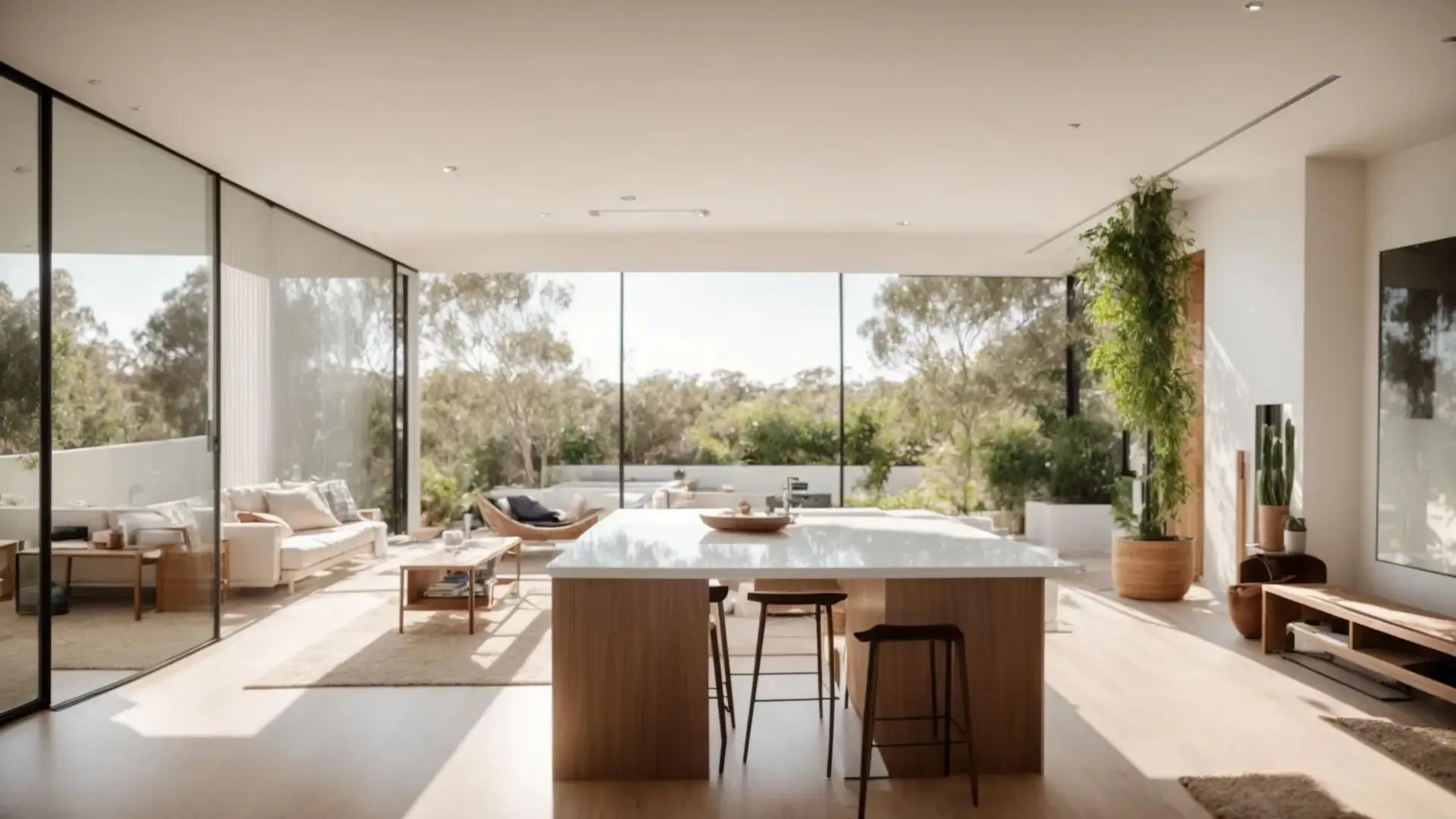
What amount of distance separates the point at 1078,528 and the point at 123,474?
8.40 m

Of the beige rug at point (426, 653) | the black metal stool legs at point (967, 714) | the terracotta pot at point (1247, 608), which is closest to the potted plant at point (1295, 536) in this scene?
the terracotta pot at point (1247, 608)

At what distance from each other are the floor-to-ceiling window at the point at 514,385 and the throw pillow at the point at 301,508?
352cm

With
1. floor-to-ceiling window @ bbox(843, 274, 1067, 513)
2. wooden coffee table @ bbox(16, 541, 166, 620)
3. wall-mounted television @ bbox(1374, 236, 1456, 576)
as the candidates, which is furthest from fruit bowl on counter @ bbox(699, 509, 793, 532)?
floor-to-ceiling window @ bbox(843, 274, 1067, 513)

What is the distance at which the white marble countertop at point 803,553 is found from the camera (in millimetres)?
3496

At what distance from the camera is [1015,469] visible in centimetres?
1114

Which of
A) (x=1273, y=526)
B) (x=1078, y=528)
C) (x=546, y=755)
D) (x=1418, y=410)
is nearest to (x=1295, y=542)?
(x=1273, y=526)

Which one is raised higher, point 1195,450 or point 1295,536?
point 1195,450

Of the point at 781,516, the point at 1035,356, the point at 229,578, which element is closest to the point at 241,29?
the point at 781,516

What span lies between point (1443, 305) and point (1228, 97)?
1.77 m

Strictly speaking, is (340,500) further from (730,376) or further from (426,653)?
(730,376)

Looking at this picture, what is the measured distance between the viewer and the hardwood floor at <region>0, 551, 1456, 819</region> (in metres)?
3.66

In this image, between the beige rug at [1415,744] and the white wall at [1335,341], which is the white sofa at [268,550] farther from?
the white wall at [1335,341]

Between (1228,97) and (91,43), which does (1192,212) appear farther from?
(91,43)

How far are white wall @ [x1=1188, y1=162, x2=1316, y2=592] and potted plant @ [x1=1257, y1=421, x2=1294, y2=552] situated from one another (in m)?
0.11
